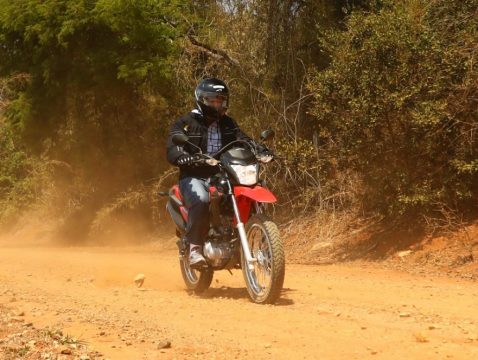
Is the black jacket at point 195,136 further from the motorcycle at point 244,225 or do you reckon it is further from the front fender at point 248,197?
the front fender at point 248,197

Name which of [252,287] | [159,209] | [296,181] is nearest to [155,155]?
[159,209]

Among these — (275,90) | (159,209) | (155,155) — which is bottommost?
(159,209)

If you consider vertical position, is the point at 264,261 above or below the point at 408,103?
below

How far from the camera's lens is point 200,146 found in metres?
7.69

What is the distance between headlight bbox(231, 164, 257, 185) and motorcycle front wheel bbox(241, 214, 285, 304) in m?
0.34

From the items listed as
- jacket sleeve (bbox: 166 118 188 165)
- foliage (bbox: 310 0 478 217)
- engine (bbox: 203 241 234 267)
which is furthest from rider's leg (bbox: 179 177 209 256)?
foliage (bbox: 310 0 478 217)

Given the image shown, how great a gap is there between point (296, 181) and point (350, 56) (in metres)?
3.90

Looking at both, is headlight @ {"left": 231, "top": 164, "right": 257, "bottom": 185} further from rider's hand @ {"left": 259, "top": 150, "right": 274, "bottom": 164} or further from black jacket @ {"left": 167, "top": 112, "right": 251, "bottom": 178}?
black jacket @ {"left": 167, "top": 112, "right": 251, "bottom": 178}

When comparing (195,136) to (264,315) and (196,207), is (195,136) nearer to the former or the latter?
(196,207)

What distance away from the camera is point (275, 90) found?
1505 centimetres

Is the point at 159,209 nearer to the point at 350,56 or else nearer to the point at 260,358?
the point at 350,56

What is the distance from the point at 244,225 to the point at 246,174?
1.71 ft

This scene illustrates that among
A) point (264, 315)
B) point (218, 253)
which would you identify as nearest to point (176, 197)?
point (218, 253)

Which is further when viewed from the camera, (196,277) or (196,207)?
(196,277)
